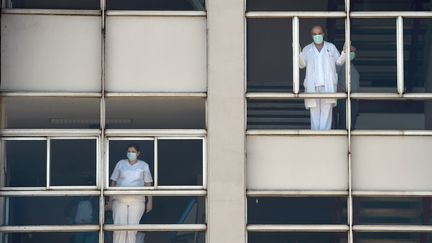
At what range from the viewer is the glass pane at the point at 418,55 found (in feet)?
68.8

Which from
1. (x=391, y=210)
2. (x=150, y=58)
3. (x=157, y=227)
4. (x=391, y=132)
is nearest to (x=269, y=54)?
(x=150, y=58)

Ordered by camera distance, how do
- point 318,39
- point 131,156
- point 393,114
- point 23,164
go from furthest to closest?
point 393,114 < point 318,39 < point 131,156 < point 23,164

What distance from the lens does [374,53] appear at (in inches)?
867

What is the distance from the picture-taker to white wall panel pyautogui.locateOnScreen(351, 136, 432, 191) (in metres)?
19.7

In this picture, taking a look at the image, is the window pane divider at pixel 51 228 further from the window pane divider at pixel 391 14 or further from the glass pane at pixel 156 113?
the window pane divider at pixel 391 14

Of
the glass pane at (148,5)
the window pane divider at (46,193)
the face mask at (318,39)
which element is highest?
the glass pane at (148,5)

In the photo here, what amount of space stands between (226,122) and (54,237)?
10.8 ft

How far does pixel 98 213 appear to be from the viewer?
1975 centimetres

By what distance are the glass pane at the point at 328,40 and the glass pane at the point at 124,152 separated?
→ 105 inches

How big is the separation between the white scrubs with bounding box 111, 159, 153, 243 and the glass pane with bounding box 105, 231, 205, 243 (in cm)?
10

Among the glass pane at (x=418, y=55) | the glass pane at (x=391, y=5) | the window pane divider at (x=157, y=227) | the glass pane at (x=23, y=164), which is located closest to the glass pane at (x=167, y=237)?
the window pane divider at (x=157, y=227)

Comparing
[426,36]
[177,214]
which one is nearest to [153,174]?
[177,214]

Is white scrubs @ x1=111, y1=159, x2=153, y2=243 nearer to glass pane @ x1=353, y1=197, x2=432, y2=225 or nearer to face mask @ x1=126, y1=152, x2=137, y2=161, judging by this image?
face mask @ x1=126, y1=152, x2=137, y2=161

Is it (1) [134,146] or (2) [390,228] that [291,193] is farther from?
(1) [134,146]
